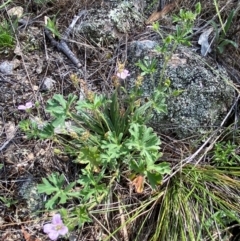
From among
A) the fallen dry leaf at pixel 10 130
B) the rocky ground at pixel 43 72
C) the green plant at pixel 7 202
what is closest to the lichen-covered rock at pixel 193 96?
the rocky ground at pixel 43 72

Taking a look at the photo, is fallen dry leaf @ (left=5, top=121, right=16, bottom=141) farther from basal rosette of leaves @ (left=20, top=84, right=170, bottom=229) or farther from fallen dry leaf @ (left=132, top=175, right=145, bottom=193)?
fallen dry leaf @ (left=132, top=175, right=145, bottom=193)

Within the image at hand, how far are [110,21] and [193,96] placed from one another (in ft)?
1.98

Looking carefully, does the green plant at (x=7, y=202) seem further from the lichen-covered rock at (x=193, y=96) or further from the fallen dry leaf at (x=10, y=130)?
the lichen-covered rock at (x=193, y=96)

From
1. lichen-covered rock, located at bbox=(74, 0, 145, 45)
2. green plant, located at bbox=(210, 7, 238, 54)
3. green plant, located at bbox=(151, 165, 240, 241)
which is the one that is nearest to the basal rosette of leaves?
green plant, located at bbox=(151, 165, 240, 241)

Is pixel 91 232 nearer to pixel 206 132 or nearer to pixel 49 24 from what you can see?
pixel 206 132

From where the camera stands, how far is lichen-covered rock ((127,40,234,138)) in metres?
1.91

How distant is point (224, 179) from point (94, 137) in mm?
Result: 569

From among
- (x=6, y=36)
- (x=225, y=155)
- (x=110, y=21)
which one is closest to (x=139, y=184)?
A: (x=225, y=155)

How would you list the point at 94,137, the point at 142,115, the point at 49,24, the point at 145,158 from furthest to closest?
1. the point at 49,24
2. the point at 142,115
3. the point at 94,137
4. the point at 145,158

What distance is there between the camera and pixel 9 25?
2223mm

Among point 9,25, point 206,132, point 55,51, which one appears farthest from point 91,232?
point 9,25

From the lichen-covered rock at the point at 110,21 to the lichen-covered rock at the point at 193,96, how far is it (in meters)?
0.28

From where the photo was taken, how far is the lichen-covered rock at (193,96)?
1.91 metres

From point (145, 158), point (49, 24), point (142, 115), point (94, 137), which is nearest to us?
point (145, 158)
